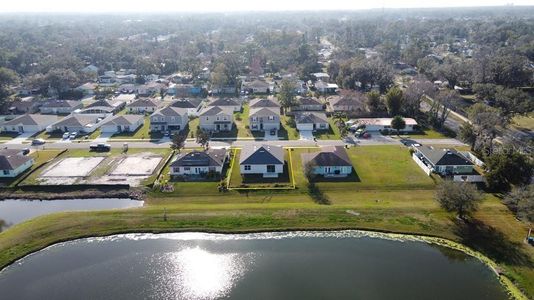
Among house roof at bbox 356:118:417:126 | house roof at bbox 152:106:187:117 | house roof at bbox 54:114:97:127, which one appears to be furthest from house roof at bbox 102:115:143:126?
house roof at bbox 356:118:417:126

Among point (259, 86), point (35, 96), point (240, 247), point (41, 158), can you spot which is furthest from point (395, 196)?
point (35, 96)

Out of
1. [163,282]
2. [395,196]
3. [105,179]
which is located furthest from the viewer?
[105,179]

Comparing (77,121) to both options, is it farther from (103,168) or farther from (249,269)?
(249,269)

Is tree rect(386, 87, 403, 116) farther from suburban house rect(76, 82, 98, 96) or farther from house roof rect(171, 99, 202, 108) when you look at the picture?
suburban house rect(76, 82, 98, 96)

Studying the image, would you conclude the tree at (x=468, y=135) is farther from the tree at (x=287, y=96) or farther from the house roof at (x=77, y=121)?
the house roof at (x=77, y=121)

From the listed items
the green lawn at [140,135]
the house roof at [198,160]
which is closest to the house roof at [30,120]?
the green lawn at [140,135]

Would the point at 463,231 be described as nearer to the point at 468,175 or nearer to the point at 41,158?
the point at 468,175
